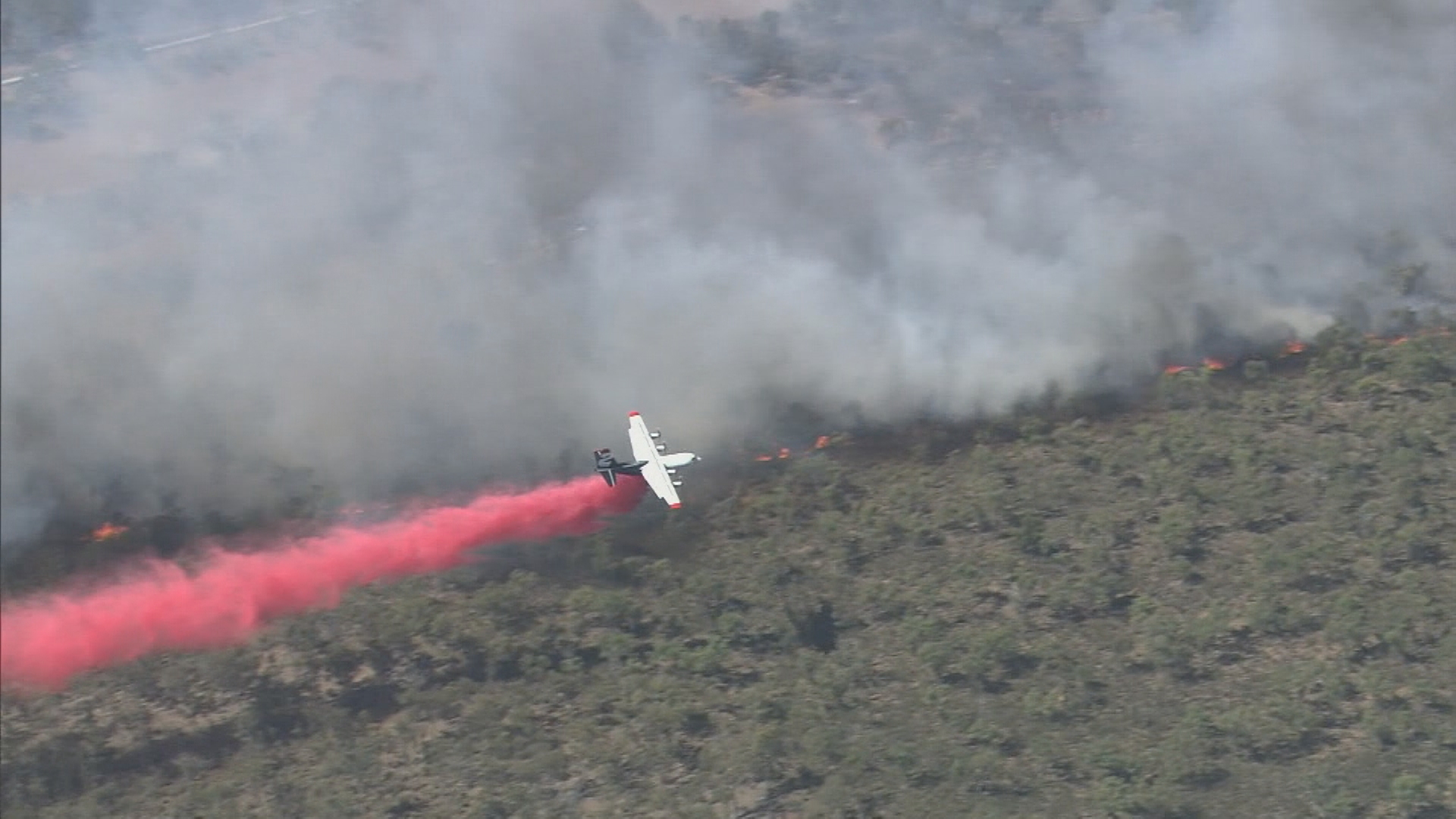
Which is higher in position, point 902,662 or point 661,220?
point 661,220

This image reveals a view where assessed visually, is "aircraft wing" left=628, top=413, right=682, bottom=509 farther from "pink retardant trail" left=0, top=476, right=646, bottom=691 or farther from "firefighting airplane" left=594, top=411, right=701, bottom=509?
"pink retardant trail" left=0, top=476, right=646, bottom=691

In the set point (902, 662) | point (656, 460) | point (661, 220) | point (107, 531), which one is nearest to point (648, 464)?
point (656, 460)

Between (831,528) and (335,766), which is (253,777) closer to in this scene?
(335,766)

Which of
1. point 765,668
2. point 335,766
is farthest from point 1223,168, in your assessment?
point 335,766

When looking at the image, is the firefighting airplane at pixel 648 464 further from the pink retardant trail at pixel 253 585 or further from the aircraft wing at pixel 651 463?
the pink retardant trail at pixel 253 585

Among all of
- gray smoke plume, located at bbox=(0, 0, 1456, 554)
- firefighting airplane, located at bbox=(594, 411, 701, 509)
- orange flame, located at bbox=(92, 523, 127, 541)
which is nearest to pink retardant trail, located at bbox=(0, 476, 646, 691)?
firefighting airplane, located at bbox=(594, 411, 701, 509)

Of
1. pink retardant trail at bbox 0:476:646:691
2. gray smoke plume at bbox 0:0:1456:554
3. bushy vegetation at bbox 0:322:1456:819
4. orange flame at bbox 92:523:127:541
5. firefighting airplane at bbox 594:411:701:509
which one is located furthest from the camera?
gray smoke plume at bbox 0:0:1456:554

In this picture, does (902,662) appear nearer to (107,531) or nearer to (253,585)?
(253,585)
